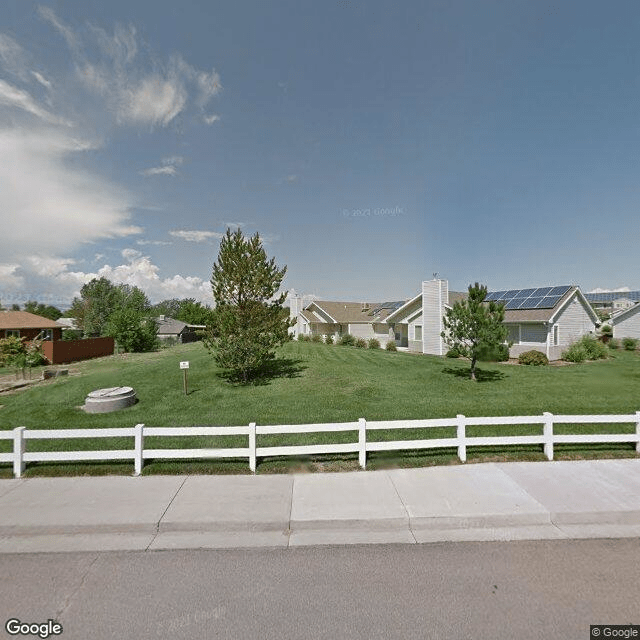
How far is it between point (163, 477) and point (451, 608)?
16.3ft

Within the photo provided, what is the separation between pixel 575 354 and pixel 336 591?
24.3 m

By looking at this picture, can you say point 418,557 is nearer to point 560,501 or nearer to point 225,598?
point 225,598

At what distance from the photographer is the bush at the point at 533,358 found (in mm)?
20984

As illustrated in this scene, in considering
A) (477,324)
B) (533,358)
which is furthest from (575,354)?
(477,324)

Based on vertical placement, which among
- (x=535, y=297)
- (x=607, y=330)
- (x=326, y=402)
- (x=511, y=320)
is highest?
(x=535, y=297)

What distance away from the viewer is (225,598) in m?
3.56

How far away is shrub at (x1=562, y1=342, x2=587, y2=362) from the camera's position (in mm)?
21938

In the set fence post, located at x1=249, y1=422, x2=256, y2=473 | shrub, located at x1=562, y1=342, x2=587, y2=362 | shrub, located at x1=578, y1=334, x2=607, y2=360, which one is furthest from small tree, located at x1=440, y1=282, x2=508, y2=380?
shrub, located at x1=578, y1=334, x2=607, y2=360

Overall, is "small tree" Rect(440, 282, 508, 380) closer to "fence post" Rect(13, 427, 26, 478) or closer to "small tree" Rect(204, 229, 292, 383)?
"small tree" Rect(204, 229, 292, 383)

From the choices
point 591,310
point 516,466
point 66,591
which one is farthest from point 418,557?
point 591,310

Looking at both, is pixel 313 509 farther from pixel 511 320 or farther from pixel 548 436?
pixel 511 320

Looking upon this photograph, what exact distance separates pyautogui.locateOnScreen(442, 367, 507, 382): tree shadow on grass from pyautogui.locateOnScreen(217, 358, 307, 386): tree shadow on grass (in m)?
7.59

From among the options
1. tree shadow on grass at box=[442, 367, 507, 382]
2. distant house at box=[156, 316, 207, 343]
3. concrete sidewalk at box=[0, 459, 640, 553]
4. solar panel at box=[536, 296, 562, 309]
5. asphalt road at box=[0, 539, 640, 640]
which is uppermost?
solar panel at box=[536, 296, 562, 309]

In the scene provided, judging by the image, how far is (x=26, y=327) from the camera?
34.9 m
